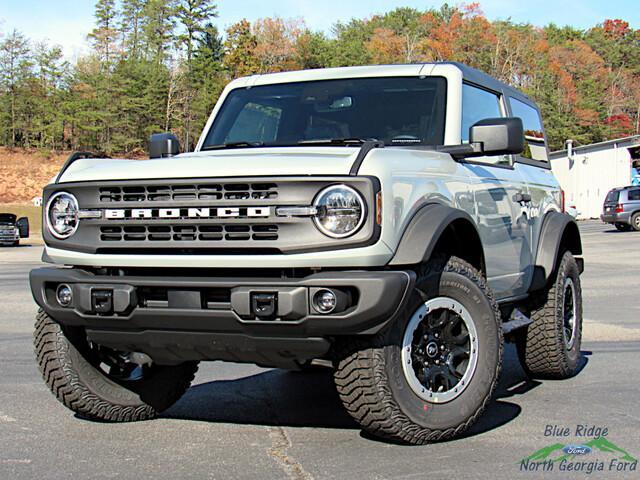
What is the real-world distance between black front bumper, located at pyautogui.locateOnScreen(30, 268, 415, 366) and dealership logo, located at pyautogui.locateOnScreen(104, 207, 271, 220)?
0.30 meters

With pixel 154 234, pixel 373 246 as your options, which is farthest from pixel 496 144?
pixel 154 234

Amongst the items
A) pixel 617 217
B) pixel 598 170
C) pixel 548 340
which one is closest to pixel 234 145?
pixel 548 340

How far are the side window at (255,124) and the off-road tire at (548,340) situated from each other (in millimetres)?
2411

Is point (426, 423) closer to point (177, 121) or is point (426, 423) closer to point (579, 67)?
point (177, 121)

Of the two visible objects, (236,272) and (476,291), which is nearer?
(236,272)

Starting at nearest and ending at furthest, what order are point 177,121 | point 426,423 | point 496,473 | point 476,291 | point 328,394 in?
point 496,473
point 426,423
point 476,291
point 328,394
point 177,121

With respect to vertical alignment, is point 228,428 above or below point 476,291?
below

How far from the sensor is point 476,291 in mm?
4797

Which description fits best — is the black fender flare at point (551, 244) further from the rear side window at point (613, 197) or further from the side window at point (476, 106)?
the rear side window at point (613, 197)

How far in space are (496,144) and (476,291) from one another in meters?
0.89

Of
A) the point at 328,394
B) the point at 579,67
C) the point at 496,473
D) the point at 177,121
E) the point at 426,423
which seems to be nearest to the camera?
the point at 496,473

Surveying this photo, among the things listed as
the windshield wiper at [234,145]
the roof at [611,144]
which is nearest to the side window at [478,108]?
the windshield wiper at [234,145]

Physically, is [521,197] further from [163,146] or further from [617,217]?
[617,217]

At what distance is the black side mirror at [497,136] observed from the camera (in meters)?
5.09
